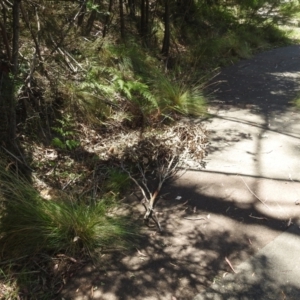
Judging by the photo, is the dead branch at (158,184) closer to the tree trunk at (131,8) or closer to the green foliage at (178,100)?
the green foliage at (178,100)

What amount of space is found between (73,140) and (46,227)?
182 centimetres

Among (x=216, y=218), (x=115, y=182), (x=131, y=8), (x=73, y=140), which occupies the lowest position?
(x=216, y=218)

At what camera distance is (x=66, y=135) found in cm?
445

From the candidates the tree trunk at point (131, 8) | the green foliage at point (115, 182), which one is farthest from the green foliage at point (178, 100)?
the tree trunk at point (131, 8)

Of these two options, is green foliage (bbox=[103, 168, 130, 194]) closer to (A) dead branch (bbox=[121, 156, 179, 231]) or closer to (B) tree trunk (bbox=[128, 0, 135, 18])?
(A) dead branch (bbox=[121, 156, 179, 231])

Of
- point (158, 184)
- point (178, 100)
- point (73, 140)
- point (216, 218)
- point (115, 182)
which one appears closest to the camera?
point (216, 218)

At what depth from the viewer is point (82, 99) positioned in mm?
4773

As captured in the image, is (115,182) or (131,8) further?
(131,8)

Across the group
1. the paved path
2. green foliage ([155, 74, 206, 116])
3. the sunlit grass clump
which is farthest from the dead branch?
green foliage ([155, 74, 206, 116])

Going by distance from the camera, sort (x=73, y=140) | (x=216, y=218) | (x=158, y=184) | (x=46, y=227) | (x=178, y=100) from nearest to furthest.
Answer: (x=46, y=227) < (x=216, y=218) < (x=158, y=184) < (x=73, y=140) < (x=178, y=100)

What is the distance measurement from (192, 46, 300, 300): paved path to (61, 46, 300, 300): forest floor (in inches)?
0.4

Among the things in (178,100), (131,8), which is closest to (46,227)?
(178,100)

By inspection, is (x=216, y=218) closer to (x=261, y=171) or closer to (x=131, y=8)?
(x=261, y=171)

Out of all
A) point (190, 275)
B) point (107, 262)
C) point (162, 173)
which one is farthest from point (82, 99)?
point (190, 275)
